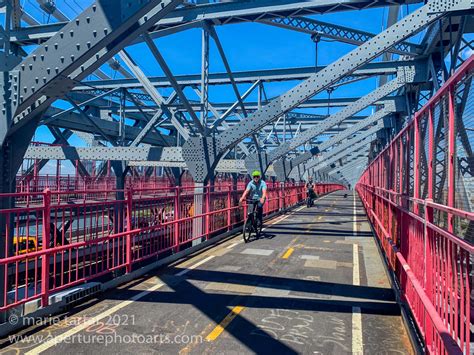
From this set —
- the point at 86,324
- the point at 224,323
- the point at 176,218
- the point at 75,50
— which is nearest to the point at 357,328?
the point at 224,323

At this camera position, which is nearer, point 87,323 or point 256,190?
point 87,323

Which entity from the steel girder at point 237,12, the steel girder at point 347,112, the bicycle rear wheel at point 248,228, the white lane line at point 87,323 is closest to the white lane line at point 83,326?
the white lane line at point 87,323

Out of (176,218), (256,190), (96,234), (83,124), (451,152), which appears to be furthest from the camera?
(83,124)

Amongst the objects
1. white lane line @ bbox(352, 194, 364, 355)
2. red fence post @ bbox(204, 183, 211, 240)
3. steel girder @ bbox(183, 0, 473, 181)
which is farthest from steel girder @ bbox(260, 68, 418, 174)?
white lane line @ bbox(352, 194, 364, 355)

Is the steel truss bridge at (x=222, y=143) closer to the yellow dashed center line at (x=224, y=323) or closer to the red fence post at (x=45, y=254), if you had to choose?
the red fence post at (x=45, y=254)

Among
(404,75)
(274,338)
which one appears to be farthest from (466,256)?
(404,75)

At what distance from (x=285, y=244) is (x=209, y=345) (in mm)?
7054

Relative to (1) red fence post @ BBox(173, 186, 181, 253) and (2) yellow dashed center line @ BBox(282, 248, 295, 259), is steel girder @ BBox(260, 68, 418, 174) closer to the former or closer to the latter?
(2) yellow dashed center line @ BBox(282, 248, 295, 259)

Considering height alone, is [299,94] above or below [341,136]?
below

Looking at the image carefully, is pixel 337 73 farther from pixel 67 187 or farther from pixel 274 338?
pixel 67 187

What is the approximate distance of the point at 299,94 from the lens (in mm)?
11297

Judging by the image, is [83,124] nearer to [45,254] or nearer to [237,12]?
[237,12]

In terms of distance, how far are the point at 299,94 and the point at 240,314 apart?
7.79 metres

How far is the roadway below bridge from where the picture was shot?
169 inches
